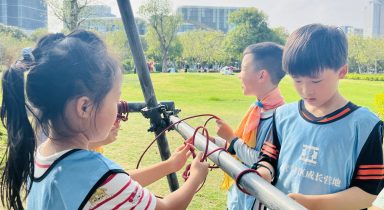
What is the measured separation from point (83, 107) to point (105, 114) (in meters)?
0.07

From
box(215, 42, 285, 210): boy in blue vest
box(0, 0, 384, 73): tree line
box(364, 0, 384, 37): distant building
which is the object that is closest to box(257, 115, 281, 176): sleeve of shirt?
box(215, 42, 285, 210): boy in blue vest

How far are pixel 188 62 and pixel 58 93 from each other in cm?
6196

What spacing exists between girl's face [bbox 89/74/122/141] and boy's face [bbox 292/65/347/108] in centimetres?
63

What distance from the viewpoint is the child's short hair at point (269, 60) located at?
2.24 metres

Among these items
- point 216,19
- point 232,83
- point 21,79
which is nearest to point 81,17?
point 232,83

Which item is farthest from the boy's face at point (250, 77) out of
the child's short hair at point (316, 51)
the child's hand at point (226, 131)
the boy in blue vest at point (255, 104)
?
the child's short hair at point (316, 51)

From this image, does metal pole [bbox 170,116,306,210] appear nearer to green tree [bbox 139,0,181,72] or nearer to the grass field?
the grass field

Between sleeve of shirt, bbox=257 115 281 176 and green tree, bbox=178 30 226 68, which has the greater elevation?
green tree, bbox=178 30 226 68

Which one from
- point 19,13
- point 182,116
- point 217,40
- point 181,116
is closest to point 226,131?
point 181,116

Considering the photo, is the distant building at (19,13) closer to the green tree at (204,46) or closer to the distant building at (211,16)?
the green tree at (204,46)

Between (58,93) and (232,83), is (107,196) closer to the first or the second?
(58,93)

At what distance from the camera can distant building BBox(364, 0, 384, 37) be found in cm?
5825

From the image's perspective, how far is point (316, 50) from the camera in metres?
1.51

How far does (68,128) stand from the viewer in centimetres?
131
